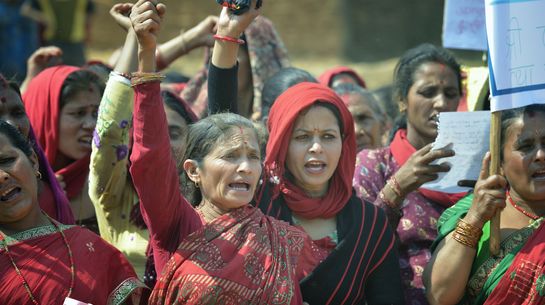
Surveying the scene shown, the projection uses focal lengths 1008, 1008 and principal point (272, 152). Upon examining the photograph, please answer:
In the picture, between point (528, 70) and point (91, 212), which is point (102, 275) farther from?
point (528, 70)

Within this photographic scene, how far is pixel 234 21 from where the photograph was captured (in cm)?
408

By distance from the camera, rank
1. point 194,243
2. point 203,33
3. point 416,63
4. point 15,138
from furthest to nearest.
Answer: point 203,33 → point 416,63 → point 15,138 → point 194,243

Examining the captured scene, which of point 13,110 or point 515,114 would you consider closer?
point 515,114

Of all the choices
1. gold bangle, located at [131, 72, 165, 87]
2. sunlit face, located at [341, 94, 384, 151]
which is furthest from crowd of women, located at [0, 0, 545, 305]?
sunlit face, located at [341, 94, 384, 151]

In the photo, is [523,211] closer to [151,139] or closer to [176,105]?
[151,139]

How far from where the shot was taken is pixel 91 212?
4.99 metres

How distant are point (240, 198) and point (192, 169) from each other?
25 cm

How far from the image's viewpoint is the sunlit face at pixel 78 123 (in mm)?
5153

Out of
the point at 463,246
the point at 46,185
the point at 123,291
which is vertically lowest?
the point at 123,291

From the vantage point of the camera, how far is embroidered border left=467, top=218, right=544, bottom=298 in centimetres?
404

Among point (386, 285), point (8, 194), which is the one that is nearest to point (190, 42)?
point (386, 285)

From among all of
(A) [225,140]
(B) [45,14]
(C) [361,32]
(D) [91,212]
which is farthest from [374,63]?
(A) [225,140]

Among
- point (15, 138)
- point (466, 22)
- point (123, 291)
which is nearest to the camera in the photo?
point (123, 291)

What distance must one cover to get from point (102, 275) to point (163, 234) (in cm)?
28
